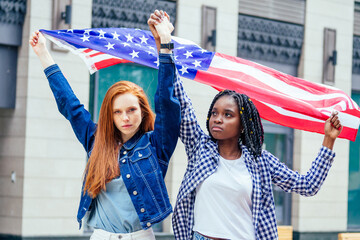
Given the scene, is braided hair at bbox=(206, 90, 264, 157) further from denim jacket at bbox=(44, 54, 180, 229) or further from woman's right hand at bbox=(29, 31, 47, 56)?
woman's right hand at bbox=(29, 31, 47, 56)

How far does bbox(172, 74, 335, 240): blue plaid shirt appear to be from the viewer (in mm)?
3615

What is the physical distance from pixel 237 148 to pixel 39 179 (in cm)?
591

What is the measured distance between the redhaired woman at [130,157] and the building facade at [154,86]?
9.43 feet

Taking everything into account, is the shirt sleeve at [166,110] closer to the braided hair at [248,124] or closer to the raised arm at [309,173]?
the braided hair at [248,124]

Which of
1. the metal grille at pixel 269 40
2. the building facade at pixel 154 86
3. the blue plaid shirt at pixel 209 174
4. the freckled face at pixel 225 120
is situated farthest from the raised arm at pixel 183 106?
the metal grille at pixel 269 40

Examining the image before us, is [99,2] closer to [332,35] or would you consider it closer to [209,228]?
[332,35]

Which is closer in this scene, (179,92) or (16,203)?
(179,92)

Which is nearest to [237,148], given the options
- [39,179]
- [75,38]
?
[75,38]

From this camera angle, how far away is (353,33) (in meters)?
13.4

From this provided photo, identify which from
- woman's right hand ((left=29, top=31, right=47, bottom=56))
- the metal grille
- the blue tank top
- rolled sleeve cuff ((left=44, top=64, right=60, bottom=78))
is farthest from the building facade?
the blue tank top

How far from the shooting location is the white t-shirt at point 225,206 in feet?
11.5

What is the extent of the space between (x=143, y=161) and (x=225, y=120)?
0.54 m

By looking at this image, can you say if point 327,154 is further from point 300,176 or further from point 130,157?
point 130,157

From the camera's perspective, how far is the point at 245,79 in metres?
4.58
